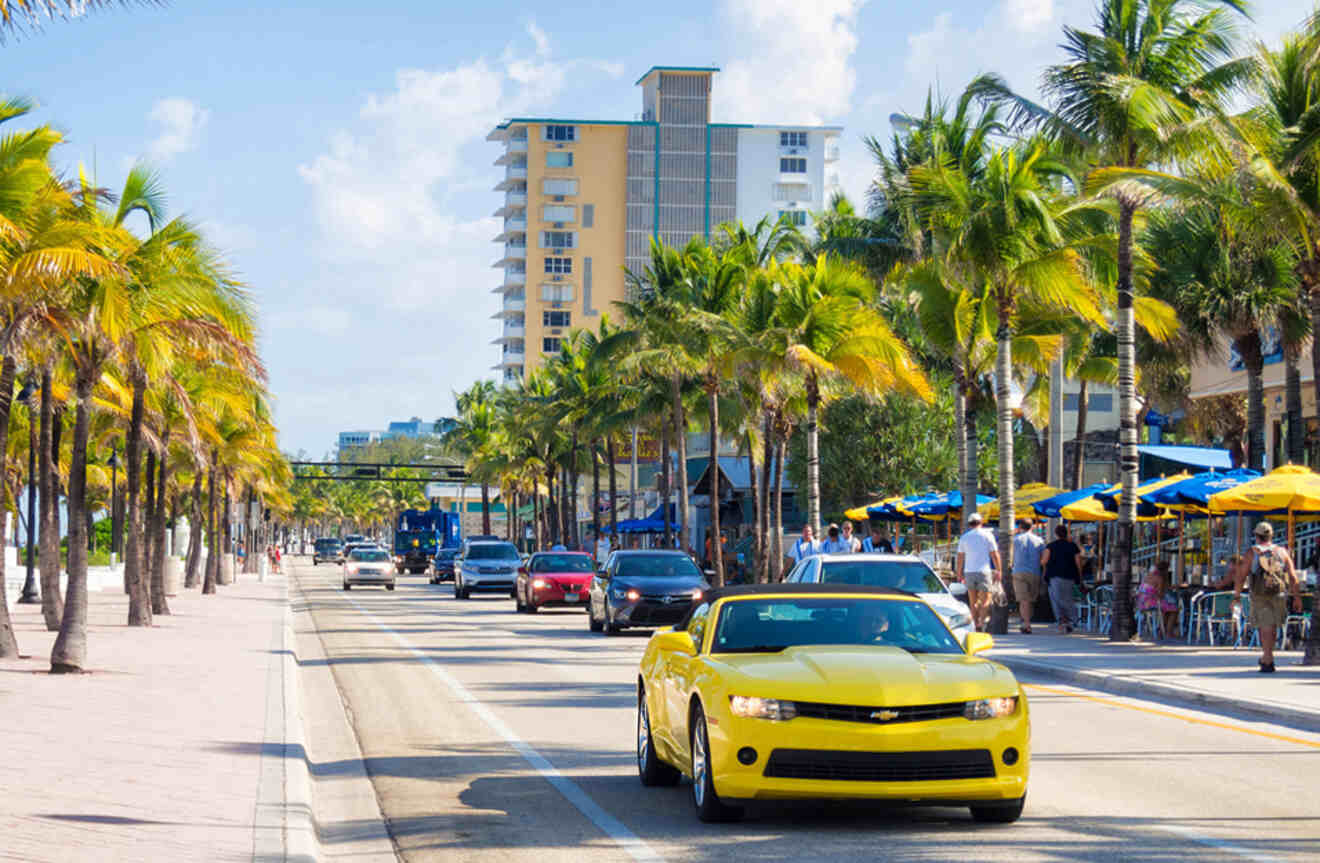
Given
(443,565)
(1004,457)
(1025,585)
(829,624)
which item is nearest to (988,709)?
(829,624)

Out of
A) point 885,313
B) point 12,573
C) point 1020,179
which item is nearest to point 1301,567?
point 1020,179

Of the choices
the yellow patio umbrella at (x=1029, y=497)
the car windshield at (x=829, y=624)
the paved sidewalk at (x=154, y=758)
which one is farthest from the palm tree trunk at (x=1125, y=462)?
the car windshield at (x=829, y=624)

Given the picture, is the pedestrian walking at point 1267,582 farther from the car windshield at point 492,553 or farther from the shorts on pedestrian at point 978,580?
the car windshield at point 492,553

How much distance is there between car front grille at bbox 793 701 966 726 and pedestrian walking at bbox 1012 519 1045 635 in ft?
67.1

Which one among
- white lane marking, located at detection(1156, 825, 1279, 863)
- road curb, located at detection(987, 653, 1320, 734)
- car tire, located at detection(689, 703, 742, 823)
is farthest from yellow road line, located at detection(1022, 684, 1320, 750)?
car tire, located at detection(689, 703, 742, 823)

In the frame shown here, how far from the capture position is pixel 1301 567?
31.8 m

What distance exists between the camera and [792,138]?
139 metres

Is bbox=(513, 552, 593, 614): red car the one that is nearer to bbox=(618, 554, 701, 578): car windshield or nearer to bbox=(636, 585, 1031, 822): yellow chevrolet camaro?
bbox=(618, 554, 701, 578): car windshield

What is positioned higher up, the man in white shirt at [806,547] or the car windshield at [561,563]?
the man in white shirt at [806,547]

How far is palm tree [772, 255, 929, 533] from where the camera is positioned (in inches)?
1474

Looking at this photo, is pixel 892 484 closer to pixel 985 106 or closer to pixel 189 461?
pixel 189 461

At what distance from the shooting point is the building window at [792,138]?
138125 mm

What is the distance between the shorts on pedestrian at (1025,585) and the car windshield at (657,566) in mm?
5773

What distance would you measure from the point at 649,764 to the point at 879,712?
2.56 metres
